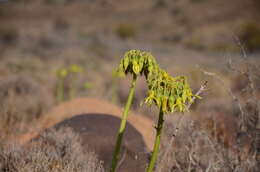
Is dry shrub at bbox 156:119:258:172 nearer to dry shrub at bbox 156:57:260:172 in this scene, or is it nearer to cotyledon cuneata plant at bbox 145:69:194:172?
dry shrub at bbox 156:57:260:172

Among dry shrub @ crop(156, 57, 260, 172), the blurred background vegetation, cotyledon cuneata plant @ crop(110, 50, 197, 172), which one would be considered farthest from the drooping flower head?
the blurred background vegetation

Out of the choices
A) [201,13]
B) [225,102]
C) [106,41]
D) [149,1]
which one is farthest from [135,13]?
[225,102]

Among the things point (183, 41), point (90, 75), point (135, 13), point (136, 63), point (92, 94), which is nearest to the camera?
point (136, 63)

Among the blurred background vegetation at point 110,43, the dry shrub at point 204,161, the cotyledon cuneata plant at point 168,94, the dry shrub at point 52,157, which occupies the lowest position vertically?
the dry shrub at point 52,157

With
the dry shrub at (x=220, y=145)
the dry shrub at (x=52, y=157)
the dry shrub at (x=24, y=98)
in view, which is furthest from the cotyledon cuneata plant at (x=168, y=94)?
the dry shrub at (x=24, y=98)

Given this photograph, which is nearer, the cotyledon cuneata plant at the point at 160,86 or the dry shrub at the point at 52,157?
the cotyledon cuneata plant at the point at 160,86

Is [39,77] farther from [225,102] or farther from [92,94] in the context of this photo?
[225,102]

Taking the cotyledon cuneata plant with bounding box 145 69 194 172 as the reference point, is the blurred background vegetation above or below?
above

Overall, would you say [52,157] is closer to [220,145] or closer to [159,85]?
[159,85]

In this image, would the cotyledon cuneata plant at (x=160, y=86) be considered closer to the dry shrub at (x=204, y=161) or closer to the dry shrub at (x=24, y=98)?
the dry shrub at (x=204, y=161)
